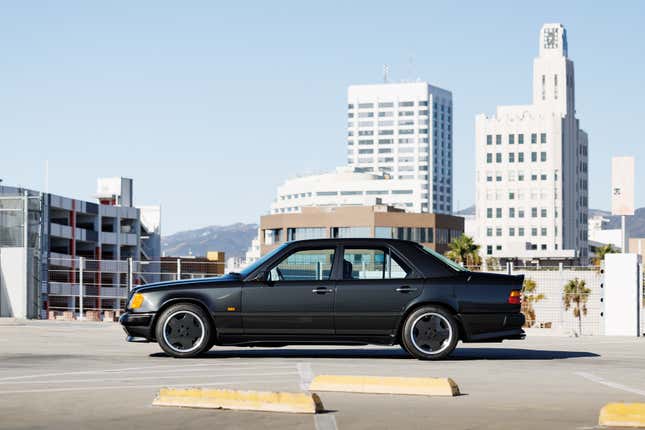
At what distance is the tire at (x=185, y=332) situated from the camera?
1390 centimetres

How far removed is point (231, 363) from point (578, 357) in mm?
4787

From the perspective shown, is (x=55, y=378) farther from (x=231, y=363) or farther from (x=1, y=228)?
(x=1, y=228)

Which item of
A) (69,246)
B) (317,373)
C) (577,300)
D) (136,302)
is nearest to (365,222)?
(69,246)

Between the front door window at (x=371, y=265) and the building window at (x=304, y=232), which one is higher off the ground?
the building window at (x=304, y=232)

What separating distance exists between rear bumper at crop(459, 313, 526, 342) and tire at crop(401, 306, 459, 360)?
0.55 ft

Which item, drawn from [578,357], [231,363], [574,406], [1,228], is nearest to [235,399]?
[574,406]

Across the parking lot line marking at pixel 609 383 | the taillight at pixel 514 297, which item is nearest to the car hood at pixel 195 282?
the taillight at pixel 514 297

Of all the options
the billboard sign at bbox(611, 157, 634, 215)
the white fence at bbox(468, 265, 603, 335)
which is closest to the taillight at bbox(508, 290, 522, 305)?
the white fence at bbox(468, 265, 603, 335)

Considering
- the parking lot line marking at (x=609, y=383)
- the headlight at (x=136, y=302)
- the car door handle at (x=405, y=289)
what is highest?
the car door handle at (x=405, y=289)

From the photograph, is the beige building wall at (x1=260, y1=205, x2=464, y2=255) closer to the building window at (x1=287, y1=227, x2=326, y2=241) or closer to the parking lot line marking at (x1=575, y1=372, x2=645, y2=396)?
the building window at (x1=287, y1=227, x2=326, y2=241)

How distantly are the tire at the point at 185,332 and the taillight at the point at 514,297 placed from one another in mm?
3667

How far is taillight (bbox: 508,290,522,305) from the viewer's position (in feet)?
46.1

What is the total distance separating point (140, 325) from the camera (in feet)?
46.2

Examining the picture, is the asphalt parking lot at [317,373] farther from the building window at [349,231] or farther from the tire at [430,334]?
the building window at [349,231]
